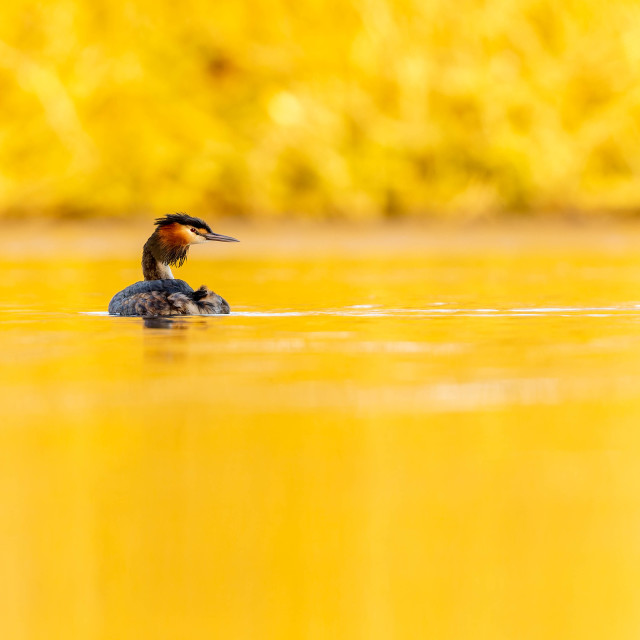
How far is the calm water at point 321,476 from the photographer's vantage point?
5535 millimetres

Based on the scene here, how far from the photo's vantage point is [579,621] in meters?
5.36

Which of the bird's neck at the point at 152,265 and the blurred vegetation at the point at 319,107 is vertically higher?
the blurred vegetation at the point at 319,107

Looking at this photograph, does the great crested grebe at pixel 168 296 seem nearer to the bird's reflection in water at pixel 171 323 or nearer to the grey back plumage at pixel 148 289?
the grey back plumage at pixel 148 289

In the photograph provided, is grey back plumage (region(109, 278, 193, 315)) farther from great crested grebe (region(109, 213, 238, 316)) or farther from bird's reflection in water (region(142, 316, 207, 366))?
Result: bird's reflection in water (region(142, 316, 207, 366))

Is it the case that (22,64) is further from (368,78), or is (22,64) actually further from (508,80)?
(508,80)

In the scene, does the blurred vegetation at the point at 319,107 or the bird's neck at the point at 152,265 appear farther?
the blurred vegetation at the point at 319,107

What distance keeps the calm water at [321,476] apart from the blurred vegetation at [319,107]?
30.6 meters

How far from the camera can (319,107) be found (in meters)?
47.8

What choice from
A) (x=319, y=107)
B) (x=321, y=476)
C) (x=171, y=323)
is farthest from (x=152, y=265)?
(x=319, y=107)

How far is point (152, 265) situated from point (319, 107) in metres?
31.4

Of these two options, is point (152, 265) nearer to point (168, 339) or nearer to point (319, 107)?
point (168, 339)

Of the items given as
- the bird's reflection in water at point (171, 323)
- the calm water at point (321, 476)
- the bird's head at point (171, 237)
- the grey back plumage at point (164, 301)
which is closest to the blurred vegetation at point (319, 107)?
the bird's head at point (171, 237)

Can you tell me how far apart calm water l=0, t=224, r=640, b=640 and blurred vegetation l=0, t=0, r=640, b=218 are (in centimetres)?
3056

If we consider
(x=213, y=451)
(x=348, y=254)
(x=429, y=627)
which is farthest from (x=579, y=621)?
(x=348, y=254)
